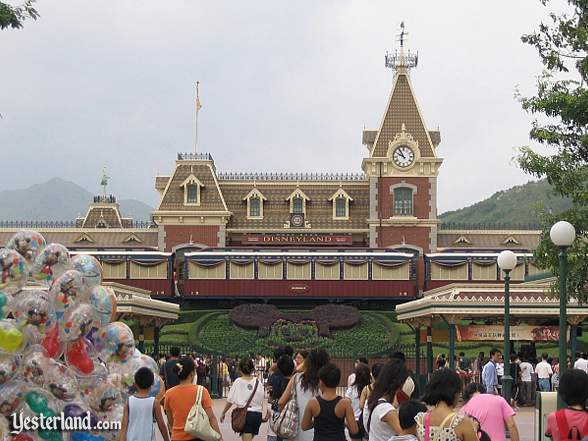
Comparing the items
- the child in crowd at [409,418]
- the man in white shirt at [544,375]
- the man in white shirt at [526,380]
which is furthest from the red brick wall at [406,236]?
the child in crowd at [409,418]

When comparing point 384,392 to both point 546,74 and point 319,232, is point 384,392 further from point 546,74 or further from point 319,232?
point 319,232

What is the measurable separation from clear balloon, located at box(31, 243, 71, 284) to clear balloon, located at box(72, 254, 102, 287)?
11 centimetres

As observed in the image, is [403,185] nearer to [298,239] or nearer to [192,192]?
[298,239]

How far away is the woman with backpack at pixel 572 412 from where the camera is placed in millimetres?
8297

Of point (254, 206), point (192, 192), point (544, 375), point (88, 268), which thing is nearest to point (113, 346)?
point (88, 268)

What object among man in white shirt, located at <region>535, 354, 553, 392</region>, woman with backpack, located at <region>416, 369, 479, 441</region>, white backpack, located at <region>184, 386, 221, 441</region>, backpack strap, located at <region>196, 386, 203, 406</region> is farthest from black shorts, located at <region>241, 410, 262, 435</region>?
man in white shirt, located at <region>535, 354, 553, 392</region>

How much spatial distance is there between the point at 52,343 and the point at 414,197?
4988 centimetres

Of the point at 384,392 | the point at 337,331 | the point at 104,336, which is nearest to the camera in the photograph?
the point at 384,392

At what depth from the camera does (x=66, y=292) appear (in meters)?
13.0

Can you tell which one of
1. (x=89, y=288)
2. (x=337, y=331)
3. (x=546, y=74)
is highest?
(x=546, y=74)

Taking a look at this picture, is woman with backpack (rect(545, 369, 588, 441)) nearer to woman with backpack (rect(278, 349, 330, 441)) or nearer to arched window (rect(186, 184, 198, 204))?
woman with backpack (rect(278, 349, 330, 441))

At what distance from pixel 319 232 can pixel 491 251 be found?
9.78m

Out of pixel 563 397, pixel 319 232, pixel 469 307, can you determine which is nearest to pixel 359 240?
pixel 319 232

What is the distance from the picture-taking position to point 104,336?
43.2ft
